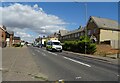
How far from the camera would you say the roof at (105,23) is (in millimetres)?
63281

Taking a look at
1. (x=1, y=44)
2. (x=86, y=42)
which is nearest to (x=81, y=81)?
(x=86, y=42)

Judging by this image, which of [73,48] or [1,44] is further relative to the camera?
[1,44]

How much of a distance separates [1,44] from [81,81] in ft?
223

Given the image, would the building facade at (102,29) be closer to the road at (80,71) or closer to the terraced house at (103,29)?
the terraced house at (103,29)

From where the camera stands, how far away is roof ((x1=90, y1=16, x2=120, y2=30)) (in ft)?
208

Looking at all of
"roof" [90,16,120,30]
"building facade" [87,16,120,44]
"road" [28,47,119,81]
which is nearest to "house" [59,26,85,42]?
"roof" [90,16,120,30]

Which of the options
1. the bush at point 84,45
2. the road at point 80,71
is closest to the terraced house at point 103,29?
the bush at point 84,45

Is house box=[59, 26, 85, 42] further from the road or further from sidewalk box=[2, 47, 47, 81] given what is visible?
sidewalk box=[2, 47, 47, 81]

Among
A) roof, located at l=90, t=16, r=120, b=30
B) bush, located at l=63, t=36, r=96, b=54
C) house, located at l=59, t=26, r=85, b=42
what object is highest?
roof, located at l=90, t=16, r=120, b=30

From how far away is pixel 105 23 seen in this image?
217 feet

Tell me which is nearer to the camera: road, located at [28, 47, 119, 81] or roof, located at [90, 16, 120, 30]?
road, located at [28, 47, 119, 81]

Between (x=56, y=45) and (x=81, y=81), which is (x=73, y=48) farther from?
(x=81, y=81)

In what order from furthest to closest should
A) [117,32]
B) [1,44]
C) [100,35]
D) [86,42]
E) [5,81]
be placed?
[1,44], [117,32], [100,35], [86,42], [5,81]

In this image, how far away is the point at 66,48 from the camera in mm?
53812
